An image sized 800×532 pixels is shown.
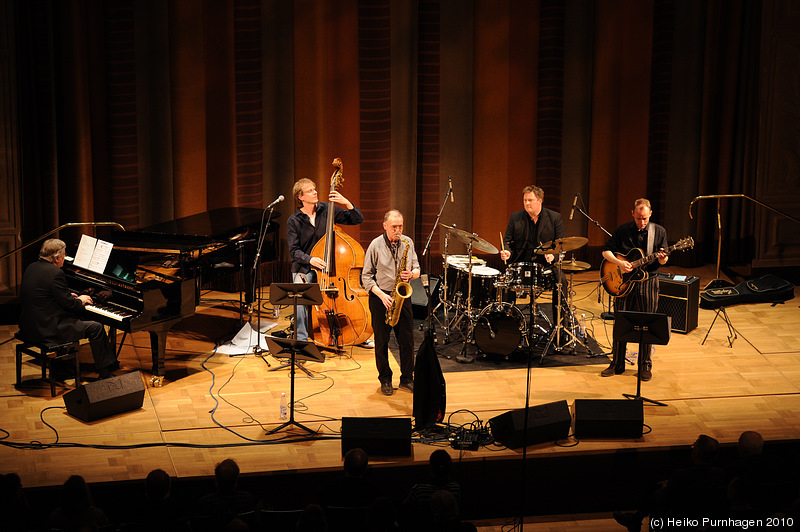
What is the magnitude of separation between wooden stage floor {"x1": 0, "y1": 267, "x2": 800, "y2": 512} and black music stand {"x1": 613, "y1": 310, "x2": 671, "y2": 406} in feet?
1.89

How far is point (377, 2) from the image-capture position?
10.4 metres

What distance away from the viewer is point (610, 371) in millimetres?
7898

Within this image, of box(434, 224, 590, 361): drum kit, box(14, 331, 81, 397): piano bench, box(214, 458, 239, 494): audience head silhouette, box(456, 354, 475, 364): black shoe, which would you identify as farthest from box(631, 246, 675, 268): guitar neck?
box(14, 331, 81, 397): piano bench

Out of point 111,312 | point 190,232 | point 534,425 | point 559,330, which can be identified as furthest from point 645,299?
point 111,312

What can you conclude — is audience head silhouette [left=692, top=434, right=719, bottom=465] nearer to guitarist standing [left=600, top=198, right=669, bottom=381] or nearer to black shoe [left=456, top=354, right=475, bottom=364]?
guitarist standing [left=600, top=198, right=669, bottom=381]

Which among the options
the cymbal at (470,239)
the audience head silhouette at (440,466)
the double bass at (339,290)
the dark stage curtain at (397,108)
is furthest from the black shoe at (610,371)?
the dark stage curtain at (397,108)

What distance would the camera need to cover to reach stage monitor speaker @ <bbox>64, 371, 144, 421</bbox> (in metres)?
6.74

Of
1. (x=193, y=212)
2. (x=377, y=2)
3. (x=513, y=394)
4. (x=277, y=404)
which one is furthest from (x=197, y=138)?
(x=513, y=394)

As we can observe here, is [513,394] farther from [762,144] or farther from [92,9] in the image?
[92,9]

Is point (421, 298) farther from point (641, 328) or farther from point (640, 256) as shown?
point (641, 328)

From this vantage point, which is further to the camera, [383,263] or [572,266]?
[572,266]

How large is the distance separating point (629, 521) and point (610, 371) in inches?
102

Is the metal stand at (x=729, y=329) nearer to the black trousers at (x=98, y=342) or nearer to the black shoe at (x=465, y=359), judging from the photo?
the black shoe at (x=465, y=359)

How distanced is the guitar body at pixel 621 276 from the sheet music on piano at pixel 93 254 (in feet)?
14.1
